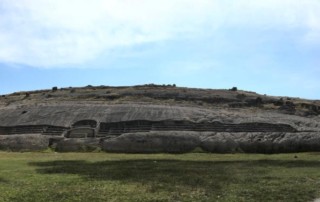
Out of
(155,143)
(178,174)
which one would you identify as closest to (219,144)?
(155,143)

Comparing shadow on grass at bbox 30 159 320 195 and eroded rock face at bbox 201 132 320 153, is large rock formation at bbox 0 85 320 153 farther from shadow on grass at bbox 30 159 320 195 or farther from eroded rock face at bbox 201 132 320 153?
shadow on grass at bbox 30 159 320 195

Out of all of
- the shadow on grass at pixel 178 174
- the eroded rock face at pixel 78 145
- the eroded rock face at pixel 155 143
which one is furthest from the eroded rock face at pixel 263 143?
the shadow on grass at pixel 178 174

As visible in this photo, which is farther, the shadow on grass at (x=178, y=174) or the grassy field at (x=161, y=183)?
the shadow on grass at (x=178, y=174)

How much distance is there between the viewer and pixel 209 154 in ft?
121

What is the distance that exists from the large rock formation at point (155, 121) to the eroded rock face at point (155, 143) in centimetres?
8

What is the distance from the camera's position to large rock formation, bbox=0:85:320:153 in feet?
127

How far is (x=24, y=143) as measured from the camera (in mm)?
41500

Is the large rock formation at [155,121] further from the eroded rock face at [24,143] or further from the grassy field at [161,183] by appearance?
the grassy field at [161,183]

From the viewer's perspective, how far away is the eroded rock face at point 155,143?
38.5 m

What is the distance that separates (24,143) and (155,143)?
38.1ft

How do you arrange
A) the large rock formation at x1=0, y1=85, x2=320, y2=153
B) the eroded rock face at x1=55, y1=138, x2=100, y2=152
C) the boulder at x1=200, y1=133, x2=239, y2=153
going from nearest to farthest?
the boulder at x1=200, y1=133, x2=239, y2=153
the large rock formation at x1=0, y1=85, x2=320, y2=153
the eroded rock face at x1=55, y1=138, x2=100, y2=152

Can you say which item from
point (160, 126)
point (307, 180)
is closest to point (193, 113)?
point (160, 126)

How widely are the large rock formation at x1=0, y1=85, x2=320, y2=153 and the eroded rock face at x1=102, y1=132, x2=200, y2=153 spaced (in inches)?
3.1

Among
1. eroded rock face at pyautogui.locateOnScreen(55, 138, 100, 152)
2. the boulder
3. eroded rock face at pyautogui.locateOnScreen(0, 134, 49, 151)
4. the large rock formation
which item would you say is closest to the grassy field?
the boulder
